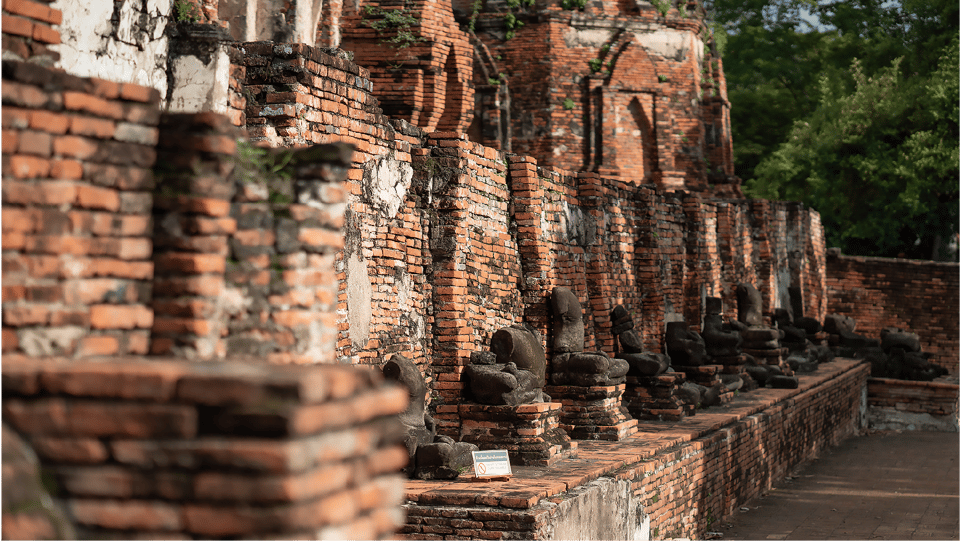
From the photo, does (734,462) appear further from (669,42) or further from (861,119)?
(861,119)

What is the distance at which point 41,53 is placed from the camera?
342 centimetres

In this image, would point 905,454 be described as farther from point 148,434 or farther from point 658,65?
point 148,434

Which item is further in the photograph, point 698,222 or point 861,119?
point 861,119

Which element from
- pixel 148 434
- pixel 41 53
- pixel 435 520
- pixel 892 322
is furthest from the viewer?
pixel 892 322

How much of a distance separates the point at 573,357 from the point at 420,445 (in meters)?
2.70

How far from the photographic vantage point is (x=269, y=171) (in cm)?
348

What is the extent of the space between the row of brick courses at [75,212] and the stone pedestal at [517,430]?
16.1 feet

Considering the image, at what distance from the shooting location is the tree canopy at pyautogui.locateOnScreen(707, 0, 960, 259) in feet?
72.8

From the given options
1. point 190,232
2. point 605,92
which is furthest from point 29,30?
point 605,92

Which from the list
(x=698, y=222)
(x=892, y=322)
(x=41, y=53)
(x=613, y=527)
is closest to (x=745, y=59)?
(x=892, y=322)

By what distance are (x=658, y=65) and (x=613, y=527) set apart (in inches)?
555

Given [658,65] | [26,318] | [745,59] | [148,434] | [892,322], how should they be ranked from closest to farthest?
[148,434] → [26,318] → [658,65] → [892,322] → [745,59]

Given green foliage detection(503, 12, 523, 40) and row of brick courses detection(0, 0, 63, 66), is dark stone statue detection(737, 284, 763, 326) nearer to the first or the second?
green foliage detection(503, 12, 523, 40)

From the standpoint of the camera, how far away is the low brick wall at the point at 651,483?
21.5ft
